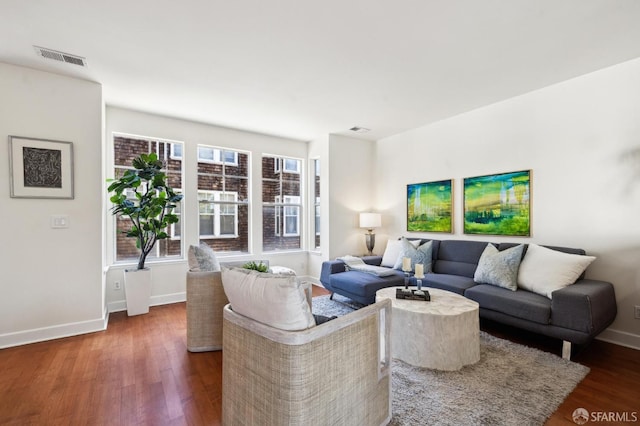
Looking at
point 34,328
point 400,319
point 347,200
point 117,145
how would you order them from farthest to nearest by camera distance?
point 347,200
point 117,145
point 34,328
point 400,319

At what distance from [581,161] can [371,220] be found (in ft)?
9.20

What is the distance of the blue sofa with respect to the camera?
234 cm

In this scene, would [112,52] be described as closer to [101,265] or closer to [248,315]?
[101,265]

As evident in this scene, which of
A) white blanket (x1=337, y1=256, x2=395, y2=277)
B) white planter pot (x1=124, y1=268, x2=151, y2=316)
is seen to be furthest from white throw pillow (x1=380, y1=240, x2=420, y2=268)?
white planter pot (x1=124, y1=268, x2=151, y2=316)

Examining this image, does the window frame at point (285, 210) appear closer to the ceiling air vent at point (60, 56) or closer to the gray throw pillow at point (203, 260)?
the gray throw pillow at point (203, 260)

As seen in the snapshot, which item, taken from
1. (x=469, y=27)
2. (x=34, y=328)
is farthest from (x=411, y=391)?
(x=34, y=328)

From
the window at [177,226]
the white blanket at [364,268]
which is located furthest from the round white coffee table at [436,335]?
the window at [177,226]

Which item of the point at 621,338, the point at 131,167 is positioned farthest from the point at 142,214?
the point at 621,338

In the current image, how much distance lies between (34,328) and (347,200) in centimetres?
432

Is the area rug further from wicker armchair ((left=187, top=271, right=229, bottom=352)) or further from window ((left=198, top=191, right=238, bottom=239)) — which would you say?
window ((left=198, top=191, right=238, bottom=239))

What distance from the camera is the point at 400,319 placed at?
242 cm

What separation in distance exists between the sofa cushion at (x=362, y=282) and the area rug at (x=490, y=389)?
1051 millimetres

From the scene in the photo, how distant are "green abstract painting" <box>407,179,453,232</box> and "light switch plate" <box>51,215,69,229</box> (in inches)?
178

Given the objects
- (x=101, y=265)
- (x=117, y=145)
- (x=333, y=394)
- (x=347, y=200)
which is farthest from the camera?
(x=347, y=200)
